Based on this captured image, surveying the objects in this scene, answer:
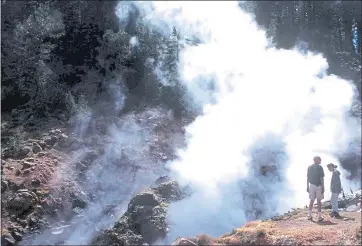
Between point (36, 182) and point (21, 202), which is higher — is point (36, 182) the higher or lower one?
the higher one

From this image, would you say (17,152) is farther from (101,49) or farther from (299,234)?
(299,234)

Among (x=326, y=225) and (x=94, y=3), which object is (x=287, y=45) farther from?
(x=326, y=225)

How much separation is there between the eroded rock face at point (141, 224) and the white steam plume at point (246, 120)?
400mm

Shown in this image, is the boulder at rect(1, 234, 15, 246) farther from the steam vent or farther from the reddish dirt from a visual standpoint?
the reddish dirt

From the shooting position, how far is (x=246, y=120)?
18797mm

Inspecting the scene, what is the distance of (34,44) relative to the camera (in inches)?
907

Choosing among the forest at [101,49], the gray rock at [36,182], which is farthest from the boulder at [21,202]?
the forest at [101,49]

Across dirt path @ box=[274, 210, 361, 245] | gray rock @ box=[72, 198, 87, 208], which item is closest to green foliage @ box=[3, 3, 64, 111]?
gray rock @ box=[72, 198, 87, 208]

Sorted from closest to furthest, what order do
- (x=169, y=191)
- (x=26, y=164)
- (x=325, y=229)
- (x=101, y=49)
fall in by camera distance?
(x=325, y=229)
(x=169, y=191)
(x=26, y=164)
(x=101, y=49)

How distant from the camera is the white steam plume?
524 inches

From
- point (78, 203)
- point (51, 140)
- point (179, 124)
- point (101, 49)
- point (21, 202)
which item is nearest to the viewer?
point (21, 202)

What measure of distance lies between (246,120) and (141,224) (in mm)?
8867

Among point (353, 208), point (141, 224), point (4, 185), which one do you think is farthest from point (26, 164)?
point (353, 208)

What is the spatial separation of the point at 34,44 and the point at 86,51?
3.11 metres
